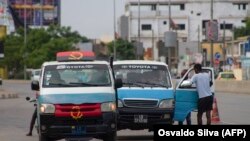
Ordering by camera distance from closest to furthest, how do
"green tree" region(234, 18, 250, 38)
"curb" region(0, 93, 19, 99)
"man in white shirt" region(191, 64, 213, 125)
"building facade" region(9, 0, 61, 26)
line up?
1. "man in white shirt" region(191, 64, 213, 125)
2. "curb" region(0, 93, 19, 99)
3. "green tree" region(234, 18, 250, 38)
4. "building facade" region(9, 0, 61, 26)

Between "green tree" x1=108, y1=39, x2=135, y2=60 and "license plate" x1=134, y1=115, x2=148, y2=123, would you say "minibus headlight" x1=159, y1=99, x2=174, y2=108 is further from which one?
"green tree" x1=108, y1=39, x2=135, y2=60

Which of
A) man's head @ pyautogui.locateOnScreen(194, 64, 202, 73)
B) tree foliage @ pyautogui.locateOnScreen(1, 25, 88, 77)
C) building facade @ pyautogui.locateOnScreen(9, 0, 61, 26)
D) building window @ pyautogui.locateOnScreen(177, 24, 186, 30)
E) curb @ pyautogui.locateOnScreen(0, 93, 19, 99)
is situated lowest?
curb @ pyautogui.locateOnScreen(0, 93, 19, 99)

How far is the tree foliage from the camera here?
88812 mm

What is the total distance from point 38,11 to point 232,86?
8076cm

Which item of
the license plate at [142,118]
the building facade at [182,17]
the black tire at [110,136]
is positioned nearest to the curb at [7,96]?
the license plate at [142,118]

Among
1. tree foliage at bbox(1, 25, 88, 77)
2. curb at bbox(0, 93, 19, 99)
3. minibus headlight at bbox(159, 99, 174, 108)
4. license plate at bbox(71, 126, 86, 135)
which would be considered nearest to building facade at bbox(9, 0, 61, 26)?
tree foliage at bbox(1, 25, 88, 77)

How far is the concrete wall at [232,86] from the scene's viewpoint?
1990 inches

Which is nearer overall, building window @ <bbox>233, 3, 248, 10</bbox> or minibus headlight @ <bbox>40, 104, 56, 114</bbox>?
minibus headlight @ <bbox>40, 104, 56, 114</bbox>

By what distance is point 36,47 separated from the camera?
302ft

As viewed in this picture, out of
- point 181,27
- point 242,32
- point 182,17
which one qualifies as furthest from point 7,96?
point 181,27

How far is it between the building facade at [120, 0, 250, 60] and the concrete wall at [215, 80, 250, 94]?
58887 mm

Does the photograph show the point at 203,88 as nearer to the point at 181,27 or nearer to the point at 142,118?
the point at 142,118

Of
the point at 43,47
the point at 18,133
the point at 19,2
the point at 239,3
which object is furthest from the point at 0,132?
the point at 19,2

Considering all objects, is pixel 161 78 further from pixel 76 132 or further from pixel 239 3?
pixel 239 3
